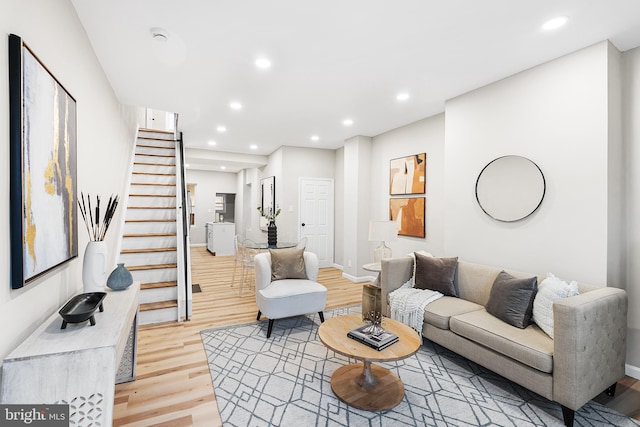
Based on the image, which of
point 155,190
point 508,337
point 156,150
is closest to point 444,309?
point 508,337

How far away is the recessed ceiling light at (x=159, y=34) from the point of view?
92.3 inches

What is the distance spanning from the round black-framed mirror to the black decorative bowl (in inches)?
137

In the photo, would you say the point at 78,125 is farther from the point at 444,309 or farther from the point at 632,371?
the point at 632,371

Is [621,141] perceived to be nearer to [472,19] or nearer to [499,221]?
[499,221]

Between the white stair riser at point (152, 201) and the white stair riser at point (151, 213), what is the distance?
→ 0.23m

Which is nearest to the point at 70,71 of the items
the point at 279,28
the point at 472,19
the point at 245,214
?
the point at 279,28

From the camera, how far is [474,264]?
3230mm

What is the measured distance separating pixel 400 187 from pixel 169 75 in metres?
3.60

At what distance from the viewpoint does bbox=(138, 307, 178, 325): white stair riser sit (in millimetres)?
3443

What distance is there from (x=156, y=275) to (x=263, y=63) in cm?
289

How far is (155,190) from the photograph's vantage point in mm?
4984

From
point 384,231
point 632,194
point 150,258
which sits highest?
point 632,194

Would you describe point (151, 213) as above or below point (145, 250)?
above

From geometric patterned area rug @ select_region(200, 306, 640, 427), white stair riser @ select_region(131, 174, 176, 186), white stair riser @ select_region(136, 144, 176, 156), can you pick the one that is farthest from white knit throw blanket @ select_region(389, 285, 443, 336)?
white stair riser @ select_region(136, 144, 176, 156)
